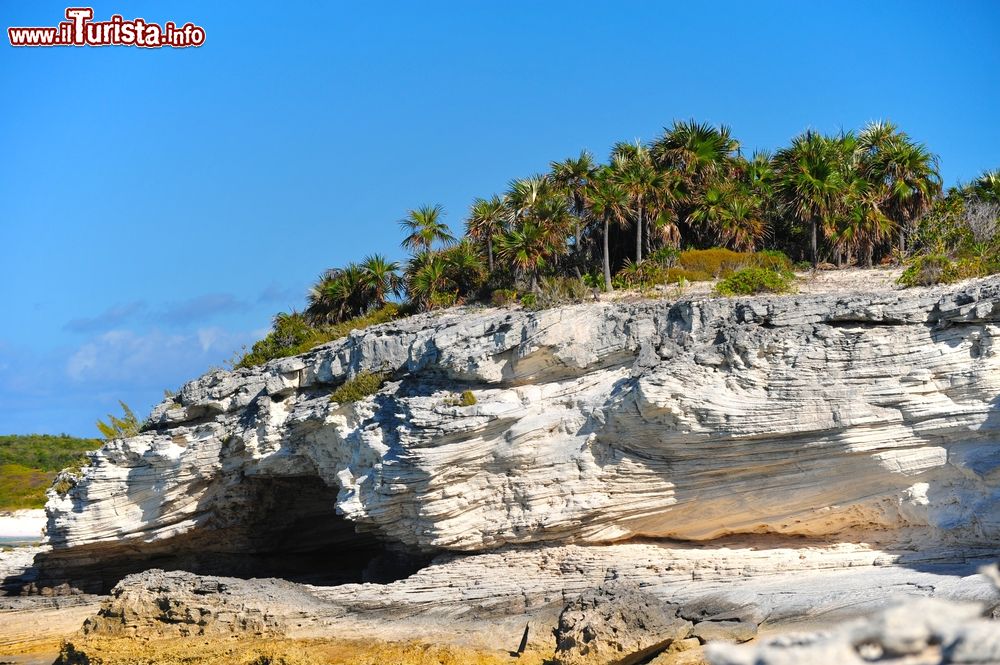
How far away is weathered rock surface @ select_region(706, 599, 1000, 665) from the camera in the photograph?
591cm

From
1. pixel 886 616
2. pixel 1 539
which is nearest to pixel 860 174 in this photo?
pixel 886 616

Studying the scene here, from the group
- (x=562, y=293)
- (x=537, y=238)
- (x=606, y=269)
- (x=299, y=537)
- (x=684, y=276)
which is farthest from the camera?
(x=299, y=537)

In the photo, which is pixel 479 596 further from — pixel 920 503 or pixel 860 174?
pixel 860 174

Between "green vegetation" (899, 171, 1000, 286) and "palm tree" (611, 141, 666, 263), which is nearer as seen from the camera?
"green vegetation" (899, 171, 1000, 286)

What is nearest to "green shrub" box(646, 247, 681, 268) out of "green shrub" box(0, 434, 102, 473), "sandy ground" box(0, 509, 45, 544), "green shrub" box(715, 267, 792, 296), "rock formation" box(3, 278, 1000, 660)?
"green shrub" box(715, 267, 792, 296)

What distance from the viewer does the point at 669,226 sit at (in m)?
30.2

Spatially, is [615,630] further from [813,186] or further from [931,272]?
[813,186]

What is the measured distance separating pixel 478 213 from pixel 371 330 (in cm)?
702

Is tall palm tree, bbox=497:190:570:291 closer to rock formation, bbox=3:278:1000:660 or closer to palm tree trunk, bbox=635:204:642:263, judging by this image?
palm tree trunk, bbox=635:204:642:263

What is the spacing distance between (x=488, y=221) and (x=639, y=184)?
14.9ft

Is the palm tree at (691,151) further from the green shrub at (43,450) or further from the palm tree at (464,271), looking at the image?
the green shrub at (43,450)

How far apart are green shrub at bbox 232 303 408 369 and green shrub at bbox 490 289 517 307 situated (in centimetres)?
331

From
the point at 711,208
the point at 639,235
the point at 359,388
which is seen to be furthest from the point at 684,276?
→ the point at 359,388

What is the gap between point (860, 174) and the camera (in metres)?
29.9
